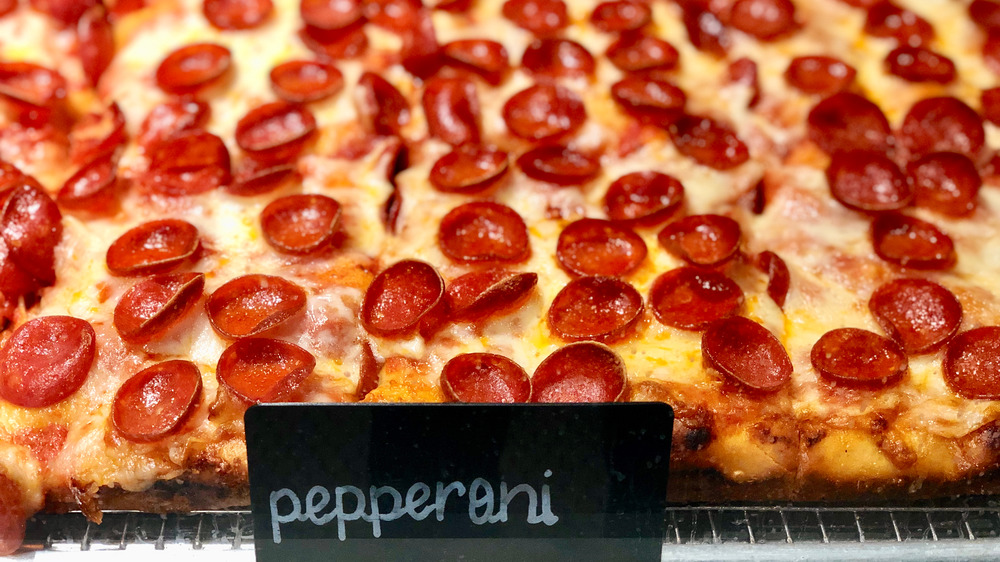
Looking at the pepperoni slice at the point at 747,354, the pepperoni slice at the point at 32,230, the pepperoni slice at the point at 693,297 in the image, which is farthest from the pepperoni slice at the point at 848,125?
the pepperoni slice at the point at 32,230

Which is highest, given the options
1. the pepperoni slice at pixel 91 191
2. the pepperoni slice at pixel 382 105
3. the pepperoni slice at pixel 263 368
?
the pepperoni slice at pixel 382 105

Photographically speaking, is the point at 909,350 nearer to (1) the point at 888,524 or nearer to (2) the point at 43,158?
(1) the point at 888,524

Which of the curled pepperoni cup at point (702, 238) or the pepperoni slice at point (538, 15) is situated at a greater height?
the pepperoni slice at point (538, 15)

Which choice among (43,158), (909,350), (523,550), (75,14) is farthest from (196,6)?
(909,350)

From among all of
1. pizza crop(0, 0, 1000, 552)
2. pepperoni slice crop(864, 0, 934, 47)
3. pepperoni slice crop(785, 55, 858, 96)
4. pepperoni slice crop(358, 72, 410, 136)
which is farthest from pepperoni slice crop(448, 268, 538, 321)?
pepperoni slice crop(864, 0, 934, 47)

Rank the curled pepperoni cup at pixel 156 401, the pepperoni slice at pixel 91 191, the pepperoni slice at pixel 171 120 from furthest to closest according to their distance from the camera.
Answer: the pepperoni slice at pixel 171 120 < the pepperoni slice at pixel 91 191 < the curled pepperoni cup at pixel 156 401

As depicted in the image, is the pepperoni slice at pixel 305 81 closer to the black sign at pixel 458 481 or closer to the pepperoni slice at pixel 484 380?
the pepperoni slice at pixel 484 380
